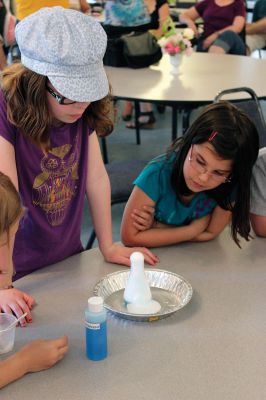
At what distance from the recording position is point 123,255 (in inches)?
61.0

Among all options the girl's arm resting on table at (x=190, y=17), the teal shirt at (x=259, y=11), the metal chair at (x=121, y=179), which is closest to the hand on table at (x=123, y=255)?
the metal chair at (x=121, y=179)

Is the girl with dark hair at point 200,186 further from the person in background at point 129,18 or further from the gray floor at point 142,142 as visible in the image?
the person in background at point 129,18

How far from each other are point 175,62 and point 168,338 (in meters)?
2.55

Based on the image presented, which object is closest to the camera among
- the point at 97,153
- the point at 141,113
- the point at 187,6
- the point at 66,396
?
the point at 66,396

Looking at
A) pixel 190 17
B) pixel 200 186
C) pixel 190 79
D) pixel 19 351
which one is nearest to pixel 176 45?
pixel 190 79

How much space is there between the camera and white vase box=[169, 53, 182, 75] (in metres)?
3.46

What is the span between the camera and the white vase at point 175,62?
3461mm

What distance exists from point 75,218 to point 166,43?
2132 mm

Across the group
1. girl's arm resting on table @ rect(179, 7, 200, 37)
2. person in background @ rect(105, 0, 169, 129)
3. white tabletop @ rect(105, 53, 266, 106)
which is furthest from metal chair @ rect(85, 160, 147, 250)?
girl's arm resting on table @ rect(179, 7, 200, 37)

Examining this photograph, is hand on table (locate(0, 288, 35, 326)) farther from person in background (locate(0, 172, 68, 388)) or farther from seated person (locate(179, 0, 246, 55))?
seated person (locate(179, 0, 246, 55))

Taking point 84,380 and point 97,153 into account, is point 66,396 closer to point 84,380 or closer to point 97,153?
point 84,380

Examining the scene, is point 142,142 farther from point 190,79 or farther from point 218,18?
point 218,18

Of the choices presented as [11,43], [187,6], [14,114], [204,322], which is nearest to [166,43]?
[11,43]

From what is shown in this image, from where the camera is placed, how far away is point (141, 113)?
16.7 feet
